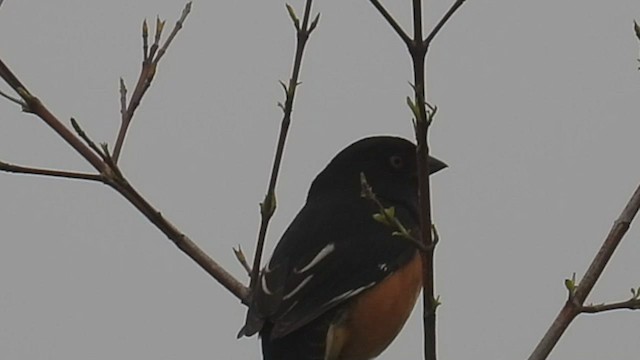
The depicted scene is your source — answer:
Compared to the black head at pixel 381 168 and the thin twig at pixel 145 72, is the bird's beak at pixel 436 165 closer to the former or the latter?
the black head at pixel 381 168

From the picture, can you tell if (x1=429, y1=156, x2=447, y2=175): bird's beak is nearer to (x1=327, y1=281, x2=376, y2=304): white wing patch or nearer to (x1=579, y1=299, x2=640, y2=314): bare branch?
(x1=327, y1=281, x2=376, y2=304): white wing patch

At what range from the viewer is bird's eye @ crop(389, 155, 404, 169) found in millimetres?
5672

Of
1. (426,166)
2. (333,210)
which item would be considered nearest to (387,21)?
(426,166)

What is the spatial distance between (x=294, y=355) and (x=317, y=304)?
23 centimetres

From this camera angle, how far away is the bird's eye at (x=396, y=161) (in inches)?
223

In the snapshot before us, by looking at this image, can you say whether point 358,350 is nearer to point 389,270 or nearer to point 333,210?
point 389,270

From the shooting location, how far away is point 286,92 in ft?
12.8

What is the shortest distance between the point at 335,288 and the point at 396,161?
117 centimetres

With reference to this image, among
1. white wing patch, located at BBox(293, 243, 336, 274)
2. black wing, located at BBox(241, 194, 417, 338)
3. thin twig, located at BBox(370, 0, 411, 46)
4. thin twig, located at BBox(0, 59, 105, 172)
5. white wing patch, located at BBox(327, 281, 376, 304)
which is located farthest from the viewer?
white wing patch, located at BBox(293, 243, 336, 274)

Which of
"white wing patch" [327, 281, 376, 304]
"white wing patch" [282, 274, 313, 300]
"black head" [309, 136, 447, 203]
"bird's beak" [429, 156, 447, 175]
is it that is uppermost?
"black head" [309, 136, 447, 203]

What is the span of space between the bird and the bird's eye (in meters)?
0.36

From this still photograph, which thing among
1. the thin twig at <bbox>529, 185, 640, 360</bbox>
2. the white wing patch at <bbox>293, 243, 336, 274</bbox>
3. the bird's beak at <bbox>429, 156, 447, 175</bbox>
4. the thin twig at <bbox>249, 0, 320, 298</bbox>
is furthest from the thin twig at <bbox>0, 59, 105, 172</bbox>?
the bird's beak at <bbox>429, 156, 447, 175</bbox>

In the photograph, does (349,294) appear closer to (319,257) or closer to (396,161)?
(319,257)

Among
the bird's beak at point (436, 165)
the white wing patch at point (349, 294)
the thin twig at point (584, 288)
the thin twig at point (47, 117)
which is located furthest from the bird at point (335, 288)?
the thin twig at point (584, 288)
